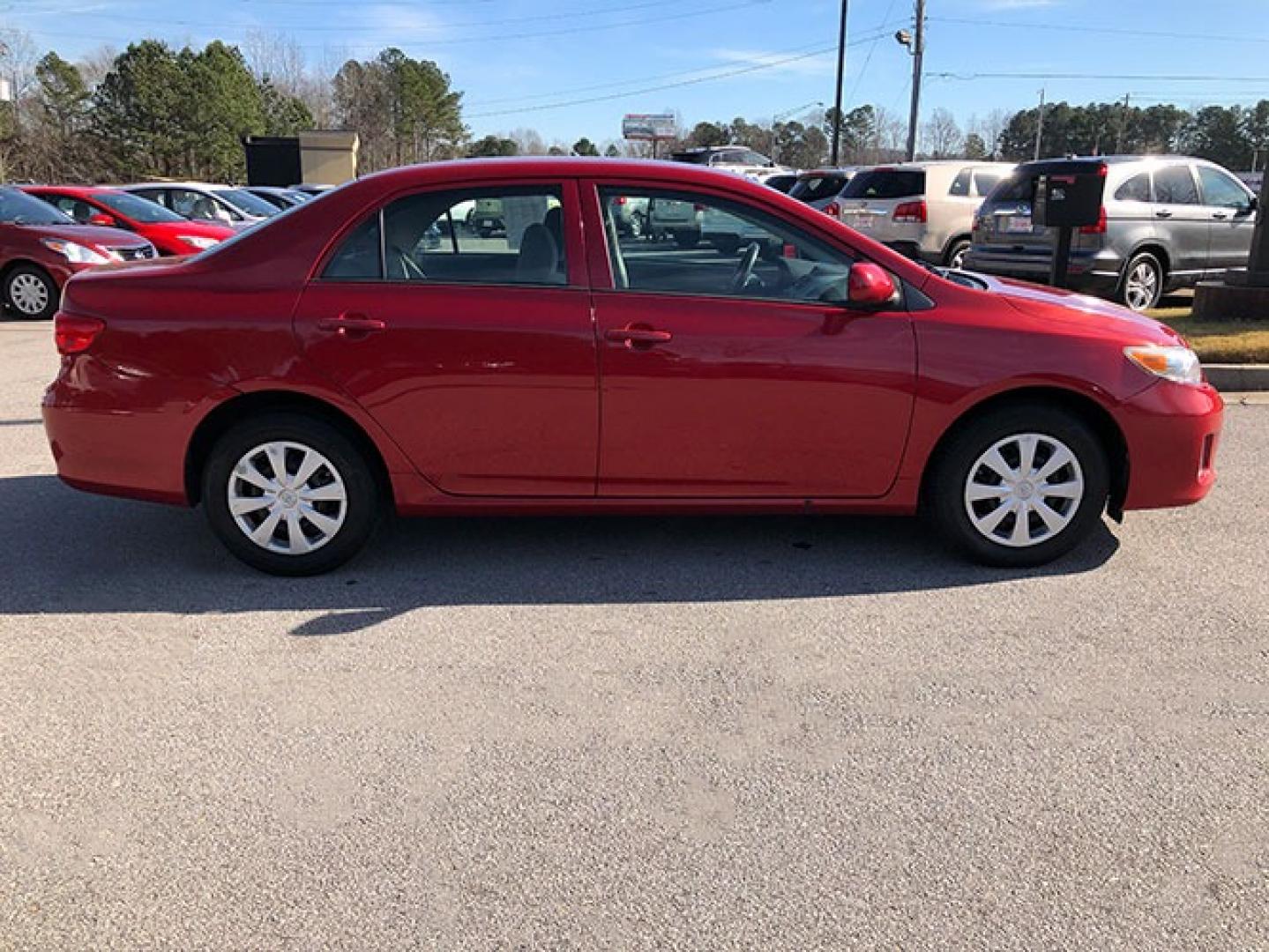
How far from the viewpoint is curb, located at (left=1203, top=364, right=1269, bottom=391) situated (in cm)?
823

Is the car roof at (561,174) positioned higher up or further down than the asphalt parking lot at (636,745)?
higher up

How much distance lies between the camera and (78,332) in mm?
4242

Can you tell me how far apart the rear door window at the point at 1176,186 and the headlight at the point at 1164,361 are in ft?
26.4

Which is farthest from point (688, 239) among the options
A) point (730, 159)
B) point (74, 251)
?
point (730, 159)

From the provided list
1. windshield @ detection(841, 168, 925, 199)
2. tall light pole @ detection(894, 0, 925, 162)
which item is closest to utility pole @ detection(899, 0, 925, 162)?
tall light pole @ detection(894, 0, 925, 162)

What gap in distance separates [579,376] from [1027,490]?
75.3 inches

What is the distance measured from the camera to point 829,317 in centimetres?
418

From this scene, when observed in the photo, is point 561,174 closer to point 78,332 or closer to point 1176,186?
point 78,332

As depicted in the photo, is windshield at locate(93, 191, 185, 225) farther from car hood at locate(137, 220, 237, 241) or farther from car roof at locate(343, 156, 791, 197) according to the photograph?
car roof at locate(343, 156, 791, 197)

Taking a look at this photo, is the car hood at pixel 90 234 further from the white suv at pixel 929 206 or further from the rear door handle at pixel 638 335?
the rear door handle at pixel 638 335

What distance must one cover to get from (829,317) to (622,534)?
4.72ft

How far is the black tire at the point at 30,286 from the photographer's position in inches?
487

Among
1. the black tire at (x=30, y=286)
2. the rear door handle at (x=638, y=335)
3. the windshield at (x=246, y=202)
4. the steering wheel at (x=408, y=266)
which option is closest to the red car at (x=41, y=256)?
the black tire at (x=30, y=286)

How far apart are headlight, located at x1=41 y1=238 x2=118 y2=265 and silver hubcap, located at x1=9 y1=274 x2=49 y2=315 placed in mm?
467
